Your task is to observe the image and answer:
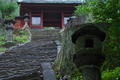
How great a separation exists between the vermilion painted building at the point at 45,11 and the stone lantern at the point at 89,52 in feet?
Answer: 68.2

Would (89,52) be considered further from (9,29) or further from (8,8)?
(8,8)

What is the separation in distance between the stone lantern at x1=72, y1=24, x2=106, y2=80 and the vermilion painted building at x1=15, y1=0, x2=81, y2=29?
20800mm

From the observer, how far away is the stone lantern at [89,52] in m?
3.07

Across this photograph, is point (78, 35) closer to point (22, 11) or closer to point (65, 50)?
point (65, 50)

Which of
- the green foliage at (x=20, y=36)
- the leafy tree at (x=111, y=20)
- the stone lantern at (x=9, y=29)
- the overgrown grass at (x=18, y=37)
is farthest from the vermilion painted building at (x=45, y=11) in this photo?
the leafy tree at (x=111, y=20)

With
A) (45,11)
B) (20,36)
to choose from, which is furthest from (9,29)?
(45,11)

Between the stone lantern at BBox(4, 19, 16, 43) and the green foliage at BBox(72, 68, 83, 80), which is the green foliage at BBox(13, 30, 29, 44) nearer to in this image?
the stone lantern at BBox(4, 19, 16, 43)

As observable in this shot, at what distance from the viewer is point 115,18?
3926 millimetres

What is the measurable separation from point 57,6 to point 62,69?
20210 millimetres

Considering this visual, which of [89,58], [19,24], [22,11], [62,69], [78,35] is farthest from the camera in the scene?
[22,11]

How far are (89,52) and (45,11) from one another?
893 inches

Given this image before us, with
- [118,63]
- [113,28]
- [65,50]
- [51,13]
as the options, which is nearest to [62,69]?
[65,50]

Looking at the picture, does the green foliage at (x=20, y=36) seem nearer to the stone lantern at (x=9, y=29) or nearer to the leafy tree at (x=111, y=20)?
the stone lantern at (x=9, y=29)

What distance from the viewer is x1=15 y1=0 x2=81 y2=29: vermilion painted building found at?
24047 mm
